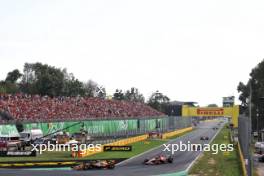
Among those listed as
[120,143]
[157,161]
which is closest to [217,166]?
[157,161]

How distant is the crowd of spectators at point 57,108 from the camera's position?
7569 centimetres

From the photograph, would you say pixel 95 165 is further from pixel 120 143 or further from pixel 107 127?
pixel 107 127

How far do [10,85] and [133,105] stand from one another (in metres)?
40.0

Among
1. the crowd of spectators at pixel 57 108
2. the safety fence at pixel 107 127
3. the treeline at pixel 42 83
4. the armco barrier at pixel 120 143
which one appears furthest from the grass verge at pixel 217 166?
the treeline at pixel 42 83

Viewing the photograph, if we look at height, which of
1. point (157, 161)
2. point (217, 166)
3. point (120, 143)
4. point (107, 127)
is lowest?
point (217, 166)

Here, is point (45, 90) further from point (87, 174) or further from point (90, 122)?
point (87, 174)

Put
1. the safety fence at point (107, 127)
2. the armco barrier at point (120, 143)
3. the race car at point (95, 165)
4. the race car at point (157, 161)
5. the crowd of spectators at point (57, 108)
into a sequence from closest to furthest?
1. the race car at point (95, 165)
2. the race car at point (157, 161)
3. the armco barrier at point (120, 143)
4. the safety fence at point (107, 127)
5. the crowd of spectators at point (57, 108)

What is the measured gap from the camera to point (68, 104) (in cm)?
9519

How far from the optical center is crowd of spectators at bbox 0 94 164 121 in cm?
7569

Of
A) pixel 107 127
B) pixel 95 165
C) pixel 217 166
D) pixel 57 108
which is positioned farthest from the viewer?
pixel 107 127

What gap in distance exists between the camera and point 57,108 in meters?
88.4

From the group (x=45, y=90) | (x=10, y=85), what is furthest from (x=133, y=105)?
(x=10, y=85)

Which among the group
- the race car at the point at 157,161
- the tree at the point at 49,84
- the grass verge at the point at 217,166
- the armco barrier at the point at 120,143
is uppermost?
the tree at the point at 49,84

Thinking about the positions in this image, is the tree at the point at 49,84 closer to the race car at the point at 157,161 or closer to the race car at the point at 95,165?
the race car at the point at 157,161
